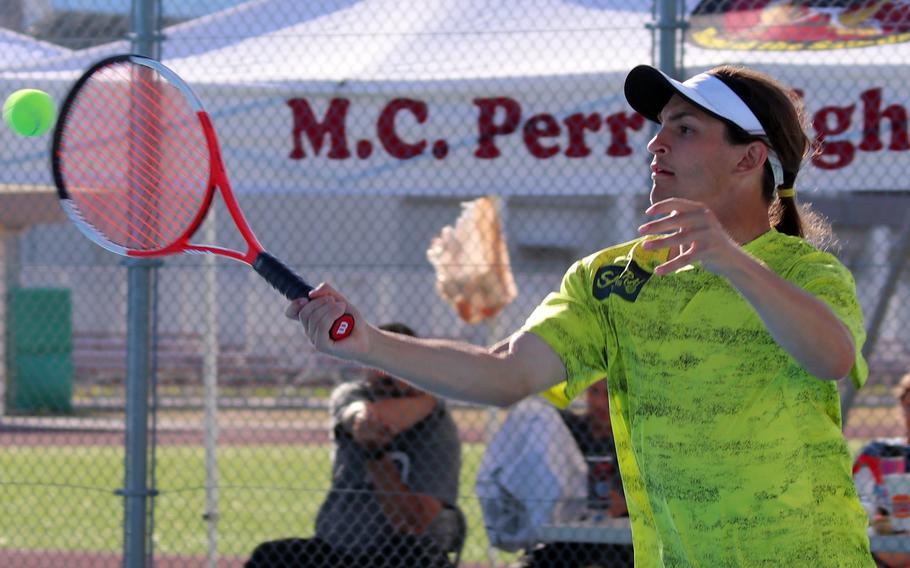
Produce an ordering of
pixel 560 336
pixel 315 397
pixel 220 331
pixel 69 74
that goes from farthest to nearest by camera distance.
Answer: pixel 220 331
pixel 315 397
pixel 69 74
pixel 560 336

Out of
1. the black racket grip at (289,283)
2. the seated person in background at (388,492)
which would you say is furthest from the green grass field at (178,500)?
the black racket grip at (289,283)

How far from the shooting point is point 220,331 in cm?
1404

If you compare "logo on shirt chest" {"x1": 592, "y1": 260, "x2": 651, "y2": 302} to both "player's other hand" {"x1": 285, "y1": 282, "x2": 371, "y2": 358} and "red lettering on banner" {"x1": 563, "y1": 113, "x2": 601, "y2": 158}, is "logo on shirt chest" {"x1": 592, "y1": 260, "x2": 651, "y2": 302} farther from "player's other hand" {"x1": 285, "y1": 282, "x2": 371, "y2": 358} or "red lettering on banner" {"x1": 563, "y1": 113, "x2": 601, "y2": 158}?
"red lettering on banner" {"x1": 563, "y1": 113, "x2": 601, "y2": 158}

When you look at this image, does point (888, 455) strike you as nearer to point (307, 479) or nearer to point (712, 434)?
point (712, 434)

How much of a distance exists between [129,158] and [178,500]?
567cm

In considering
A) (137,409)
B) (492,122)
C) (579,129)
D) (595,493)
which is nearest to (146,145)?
(137,409)

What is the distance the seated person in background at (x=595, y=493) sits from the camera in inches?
180

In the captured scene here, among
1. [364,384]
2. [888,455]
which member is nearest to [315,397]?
[364,384]

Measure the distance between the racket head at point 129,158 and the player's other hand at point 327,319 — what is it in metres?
0.90

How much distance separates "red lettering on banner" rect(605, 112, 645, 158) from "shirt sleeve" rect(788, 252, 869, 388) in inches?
98.8

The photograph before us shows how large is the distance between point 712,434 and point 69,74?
344 cm

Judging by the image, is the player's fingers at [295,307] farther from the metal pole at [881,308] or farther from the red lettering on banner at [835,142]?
the metal pole at [881,308]

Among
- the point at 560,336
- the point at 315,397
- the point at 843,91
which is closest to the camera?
the point at 560,336

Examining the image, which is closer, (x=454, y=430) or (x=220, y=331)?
(x=454, y=430)
